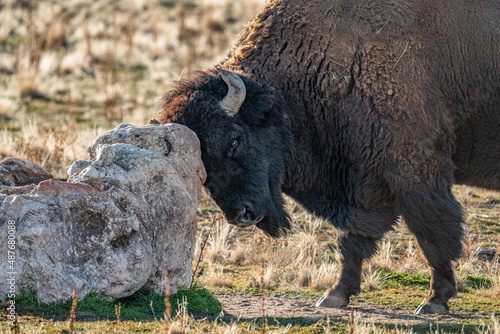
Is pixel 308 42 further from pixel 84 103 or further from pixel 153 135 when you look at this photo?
pixel 84 103

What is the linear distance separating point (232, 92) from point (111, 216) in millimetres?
1586

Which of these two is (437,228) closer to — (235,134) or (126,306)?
(235,134)

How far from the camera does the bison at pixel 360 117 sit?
5770 millimetres

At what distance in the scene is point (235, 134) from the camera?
5.86 metres

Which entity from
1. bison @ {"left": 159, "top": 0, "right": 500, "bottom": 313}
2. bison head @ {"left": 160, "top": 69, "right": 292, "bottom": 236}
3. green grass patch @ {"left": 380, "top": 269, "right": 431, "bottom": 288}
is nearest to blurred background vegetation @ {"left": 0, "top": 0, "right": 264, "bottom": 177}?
bison head @ {"left": 160, "top": 69, "right": 292, "bottom": 236}

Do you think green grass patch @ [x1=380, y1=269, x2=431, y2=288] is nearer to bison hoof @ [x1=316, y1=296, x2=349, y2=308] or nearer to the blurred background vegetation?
bison hoof @ [x1=316, y1=296, x2=349, y2=308]

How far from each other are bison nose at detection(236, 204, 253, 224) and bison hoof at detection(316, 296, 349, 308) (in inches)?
43.0

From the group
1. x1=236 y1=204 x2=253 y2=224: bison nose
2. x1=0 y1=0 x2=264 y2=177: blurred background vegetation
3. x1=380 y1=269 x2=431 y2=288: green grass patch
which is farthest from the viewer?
x1=0 y1=0 x2=264 y2=177: blurred background vegetation

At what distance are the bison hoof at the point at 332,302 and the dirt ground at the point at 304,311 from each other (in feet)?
0.26

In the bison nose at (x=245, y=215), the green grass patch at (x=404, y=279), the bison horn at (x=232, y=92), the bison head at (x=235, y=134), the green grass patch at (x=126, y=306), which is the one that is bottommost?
the green grass patch at (x=404, y=279)

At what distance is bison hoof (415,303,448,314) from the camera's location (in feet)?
19.4

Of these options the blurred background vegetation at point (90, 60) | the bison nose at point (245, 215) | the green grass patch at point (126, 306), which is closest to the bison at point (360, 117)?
the bison nose at point (245, 215)

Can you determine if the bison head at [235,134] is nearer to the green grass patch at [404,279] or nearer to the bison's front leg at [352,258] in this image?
the bison's front leg at [352,258]

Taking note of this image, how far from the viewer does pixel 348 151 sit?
237 inches
